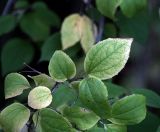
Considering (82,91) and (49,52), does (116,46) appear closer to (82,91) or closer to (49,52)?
(82,91)

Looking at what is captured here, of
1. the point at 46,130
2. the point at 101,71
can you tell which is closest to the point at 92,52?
the point at 101,71

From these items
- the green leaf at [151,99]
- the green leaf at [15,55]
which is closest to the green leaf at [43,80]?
the green leaf at [151,99]

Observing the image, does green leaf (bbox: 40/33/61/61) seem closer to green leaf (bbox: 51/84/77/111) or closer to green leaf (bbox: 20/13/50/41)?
green leaf (bbox: 20/13/50/41)

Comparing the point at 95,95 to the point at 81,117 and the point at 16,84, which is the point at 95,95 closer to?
the point at 81,117

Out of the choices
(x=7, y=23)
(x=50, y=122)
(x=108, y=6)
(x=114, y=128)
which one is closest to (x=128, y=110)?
(x=114, y=128)

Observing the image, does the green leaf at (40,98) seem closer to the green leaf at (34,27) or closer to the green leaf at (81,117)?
the green leaf at (81,117)
